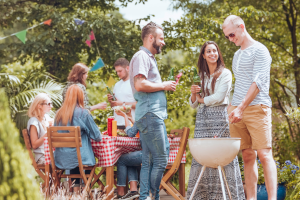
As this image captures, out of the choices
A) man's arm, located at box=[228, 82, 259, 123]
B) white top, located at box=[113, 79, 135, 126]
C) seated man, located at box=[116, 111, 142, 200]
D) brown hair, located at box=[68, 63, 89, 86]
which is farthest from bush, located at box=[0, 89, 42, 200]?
white top, located at box=[113, 79, 135, 126]

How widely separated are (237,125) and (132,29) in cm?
504

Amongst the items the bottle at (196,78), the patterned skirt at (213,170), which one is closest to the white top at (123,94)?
the bottle at (196,78)

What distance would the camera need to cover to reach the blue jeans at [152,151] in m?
3.11

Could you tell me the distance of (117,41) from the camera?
7301 mm

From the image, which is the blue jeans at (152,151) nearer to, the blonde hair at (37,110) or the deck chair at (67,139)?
the deck chair at (67,139)

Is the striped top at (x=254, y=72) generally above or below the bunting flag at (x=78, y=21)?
below

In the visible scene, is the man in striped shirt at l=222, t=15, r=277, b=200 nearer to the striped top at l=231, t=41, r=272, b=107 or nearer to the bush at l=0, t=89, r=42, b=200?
the striped top at l=231, t=41, r=272, b=107

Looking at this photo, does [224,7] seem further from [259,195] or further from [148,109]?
[148,109]

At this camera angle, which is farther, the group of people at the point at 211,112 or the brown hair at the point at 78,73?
the brown hair at the point at 78,73

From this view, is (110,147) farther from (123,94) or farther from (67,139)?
(123,94)

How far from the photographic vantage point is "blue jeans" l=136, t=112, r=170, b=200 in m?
3.11

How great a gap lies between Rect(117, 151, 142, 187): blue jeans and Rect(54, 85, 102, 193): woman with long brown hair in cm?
45

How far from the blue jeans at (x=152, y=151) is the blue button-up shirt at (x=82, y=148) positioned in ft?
2.37

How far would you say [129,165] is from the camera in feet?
13.6
